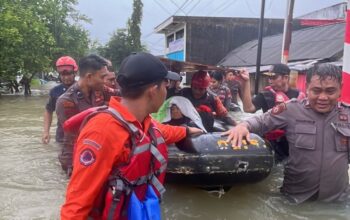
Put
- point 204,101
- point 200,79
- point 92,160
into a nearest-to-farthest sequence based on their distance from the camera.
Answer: point 92,160 → point 200,79 → point 204,101

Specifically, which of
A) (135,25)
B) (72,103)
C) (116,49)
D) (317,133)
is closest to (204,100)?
(72,103)

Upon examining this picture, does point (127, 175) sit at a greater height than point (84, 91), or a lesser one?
lesser

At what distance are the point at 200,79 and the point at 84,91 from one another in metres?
1.35

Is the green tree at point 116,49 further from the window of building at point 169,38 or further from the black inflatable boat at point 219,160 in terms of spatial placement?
the black inflatable boat at point 219,160

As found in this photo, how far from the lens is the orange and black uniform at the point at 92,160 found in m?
1.66

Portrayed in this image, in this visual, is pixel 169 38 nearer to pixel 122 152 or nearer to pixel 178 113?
pixel 178 113

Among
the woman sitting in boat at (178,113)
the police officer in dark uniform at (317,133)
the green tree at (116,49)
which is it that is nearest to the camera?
the police officer in dark uniform at (317,133)

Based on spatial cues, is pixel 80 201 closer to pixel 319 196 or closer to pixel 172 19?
pixel 319 196

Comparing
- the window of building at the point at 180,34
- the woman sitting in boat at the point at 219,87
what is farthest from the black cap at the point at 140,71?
→ the window of building at the point at 180,34

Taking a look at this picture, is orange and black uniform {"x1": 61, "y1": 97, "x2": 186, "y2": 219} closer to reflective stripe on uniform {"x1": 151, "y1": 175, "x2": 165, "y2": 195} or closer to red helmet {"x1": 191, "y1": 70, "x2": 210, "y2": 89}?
reflective stripe on uniform {"x1": 151, "y1": 175, "x2": 165, "y2": 195}

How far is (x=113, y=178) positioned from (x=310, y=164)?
6.57ft

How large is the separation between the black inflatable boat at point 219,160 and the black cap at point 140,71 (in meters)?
1.43

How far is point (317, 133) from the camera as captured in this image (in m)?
3.14

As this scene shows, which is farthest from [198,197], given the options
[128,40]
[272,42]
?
[128,40]
